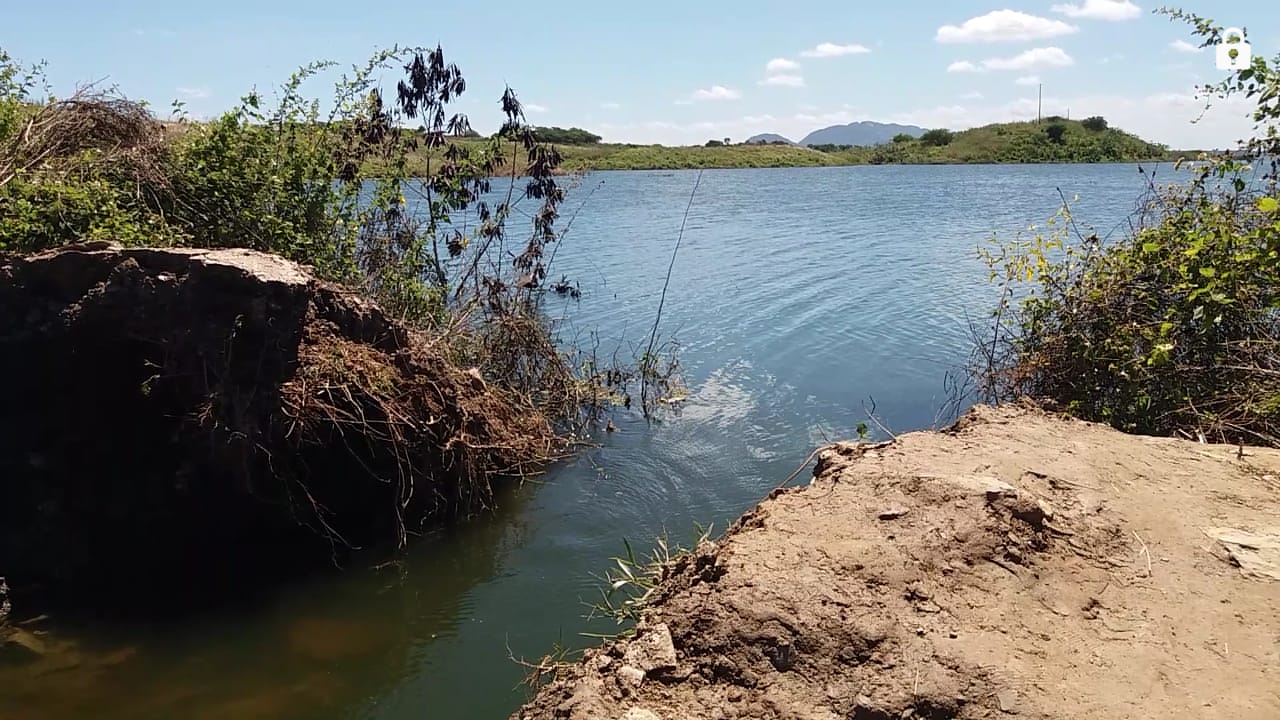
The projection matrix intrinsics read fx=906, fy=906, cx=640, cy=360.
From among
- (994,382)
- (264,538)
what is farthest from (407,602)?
(994,382)

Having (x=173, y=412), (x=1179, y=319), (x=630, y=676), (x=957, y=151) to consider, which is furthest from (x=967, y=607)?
(x=957, y=151)

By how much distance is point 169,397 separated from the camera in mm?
6434

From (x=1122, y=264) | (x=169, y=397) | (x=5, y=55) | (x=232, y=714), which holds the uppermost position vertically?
(x=5, y=55)

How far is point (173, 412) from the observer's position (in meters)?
6.43

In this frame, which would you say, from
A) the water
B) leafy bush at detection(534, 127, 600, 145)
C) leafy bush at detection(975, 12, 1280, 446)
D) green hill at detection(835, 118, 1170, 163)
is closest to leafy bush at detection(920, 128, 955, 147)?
green hill at detection(835, 118, 1170, 163)

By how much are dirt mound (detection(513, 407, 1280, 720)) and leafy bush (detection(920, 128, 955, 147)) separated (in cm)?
8095

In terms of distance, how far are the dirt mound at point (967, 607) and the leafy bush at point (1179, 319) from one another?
182 centimetres

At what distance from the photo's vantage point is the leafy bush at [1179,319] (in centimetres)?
656

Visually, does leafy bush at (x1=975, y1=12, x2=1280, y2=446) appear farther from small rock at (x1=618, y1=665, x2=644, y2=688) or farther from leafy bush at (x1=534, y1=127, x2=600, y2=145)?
leafy bush at (x1=534, y1=127, x2=600, y2=145)

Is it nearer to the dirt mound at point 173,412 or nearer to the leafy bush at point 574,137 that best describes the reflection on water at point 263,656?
the dirt mound at point 173,412

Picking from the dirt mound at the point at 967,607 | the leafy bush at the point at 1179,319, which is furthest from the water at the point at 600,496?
the leafy bush at the point at 1179,319

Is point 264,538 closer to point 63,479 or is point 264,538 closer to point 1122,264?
point 63,479

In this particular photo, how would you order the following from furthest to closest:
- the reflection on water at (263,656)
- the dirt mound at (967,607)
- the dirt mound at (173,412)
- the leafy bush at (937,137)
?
the leafy bush at (937,137), the dirt mound at (173,412), the reflection on water at (263,656), the dirt mound at (967,607)

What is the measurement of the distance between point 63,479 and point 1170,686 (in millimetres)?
6793
